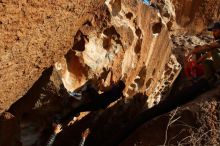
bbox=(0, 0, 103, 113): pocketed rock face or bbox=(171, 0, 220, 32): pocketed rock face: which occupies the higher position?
bbox=(0, 0, 103, 113): pocketed rock face

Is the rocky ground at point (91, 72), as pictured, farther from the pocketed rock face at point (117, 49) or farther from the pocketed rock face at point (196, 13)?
the pocketed rock face at point (196, 13)

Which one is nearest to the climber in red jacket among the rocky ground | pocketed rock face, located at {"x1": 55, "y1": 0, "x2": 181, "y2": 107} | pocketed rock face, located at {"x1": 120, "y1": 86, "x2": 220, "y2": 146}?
the rocky ground

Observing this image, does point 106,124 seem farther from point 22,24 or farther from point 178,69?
point 22,24

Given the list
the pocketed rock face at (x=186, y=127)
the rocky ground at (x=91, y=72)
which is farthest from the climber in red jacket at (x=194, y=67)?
the pocketed rock face at (x=186, y=127)

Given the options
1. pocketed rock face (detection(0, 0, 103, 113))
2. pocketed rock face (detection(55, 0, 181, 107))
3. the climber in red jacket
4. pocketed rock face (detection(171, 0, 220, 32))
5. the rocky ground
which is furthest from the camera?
pocketed rock face (detection(171, 0, 220, 32))

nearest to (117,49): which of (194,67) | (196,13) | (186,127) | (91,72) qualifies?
(91,72)

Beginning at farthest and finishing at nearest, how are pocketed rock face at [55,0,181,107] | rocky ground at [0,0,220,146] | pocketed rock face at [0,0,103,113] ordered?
pocketed rock face at [55,0,181,107] → rocky ground at [0,0,220,146] → pocketed rock face at [0,0,103,113]

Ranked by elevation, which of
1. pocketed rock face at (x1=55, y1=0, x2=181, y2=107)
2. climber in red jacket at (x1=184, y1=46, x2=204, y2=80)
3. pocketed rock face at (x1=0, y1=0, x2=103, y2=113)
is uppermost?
pocketed rock face at (x1=0, y1=0, x2=103, y2=113)

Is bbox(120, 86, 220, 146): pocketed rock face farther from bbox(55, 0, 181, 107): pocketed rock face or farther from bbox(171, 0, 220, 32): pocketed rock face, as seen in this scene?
bbox(171, 0, 220, 32): pocketed rock face
